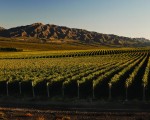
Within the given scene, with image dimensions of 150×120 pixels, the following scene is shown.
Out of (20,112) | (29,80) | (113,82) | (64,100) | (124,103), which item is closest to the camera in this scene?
(20,112)

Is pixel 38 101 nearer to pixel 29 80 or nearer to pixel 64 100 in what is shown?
pixel 64 100

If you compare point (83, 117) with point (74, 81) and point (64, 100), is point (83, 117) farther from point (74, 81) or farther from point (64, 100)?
point (74, 81)

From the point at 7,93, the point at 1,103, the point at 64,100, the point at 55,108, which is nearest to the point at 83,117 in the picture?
the point at 55,108

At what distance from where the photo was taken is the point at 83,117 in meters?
20.7

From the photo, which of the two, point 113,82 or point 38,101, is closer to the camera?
point 38,101

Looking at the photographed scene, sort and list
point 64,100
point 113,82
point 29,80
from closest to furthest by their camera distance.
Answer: point 64,100, point 113,82, point 29,80

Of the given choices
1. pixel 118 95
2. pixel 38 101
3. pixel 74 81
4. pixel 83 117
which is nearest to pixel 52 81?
pixel 74 81

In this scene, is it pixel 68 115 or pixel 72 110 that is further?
pixel 72 110

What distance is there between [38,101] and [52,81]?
401 cm

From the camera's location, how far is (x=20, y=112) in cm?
2275

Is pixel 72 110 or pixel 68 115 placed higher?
pixel 68 115

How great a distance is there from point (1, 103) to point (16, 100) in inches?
62.4

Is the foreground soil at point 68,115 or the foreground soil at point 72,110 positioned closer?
the foreground soil at point 68,115

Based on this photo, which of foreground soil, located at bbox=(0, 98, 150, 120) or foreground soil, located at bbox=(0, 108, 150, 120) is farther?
foreground soil, located at bbox=(0, 98, 150, 120)
